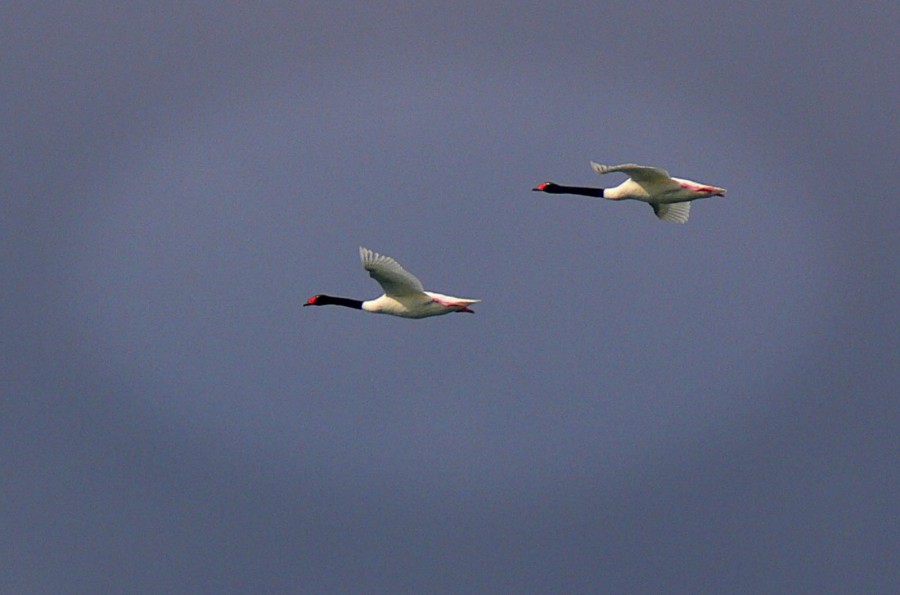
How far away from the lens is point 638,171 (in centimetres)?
6238

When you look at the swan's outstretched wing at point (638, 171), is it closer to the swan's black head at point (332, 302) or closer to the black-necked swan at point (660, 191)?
the black-necked swan at point (660, 191)

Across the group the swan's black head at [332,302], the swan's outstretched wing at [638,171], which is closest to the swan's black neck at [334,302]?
the swan's black head at [332,302]

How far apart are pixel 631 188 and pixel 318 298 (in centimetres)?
1313

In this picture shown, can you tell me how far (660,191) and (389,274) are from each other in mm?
12126

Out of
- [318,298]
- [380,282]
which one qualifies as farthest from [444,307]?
[318,298]

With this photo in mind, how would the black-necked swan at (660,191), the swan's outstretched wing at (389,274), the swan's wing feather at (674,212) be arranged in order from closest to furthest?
the swan's outstretched wing at (389,274), the black-necked swan at (660,191), the swan's wing feather at (674,212)

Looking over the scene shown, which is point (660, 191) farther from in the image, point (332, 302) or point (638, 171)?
point (332, 302)

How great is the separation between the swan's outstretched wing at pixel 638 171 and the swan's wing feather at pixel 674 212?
10.5 ft

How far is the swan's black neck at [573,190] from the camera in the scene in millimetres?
66250

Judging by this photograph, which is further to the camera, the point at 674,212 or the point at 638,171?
the point at 674,212

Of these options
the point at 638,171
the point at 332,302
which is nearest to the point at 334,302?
the point at 332,302

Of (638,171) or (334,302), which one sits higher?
(638,171)

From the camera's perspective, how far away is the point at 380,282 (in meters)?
59.4

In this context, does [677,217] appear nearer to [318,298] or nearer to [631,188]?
[631,188]
